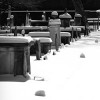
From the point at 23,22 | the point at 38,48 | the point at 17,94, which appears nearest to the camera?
the point at 17,94

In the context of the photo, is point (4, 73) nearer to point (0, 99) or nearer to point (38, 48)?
point (0, 99)

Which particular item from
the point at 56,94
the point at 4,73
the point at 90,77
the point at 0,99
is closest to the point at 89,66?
the point at 90,77

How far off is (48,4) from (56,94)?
39397 mm

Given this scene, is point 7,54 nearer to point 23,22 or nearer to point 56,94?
point 56,94

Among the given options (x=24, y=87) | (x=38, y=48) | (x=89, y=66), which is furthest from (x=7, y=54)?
(x=38, y=48)

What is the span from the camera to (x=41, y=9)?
1748 inches

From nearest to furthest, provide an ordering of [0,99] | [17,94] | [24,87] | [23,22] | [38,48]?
[0,99]
[17,94]
[24,87]
[38,48]
[23,22]

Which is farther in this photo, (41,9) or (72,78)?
(41,9)

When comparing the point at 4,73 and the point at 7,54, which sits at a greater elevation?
the point at 7,54

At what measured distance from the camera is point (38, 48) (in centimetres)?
1202

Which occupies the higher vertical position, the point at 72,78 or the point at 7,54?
the point at 7,54

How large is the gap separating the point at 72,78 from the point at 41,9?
37.2 m

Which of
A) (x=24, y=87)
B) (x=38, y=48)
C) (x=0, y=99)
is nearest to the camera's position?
(x=0, y=99)

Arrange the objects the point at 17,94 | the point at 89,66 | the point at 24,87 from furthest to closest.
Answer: the point at 89,66 → the point at 24,87 → the point at 17,94
